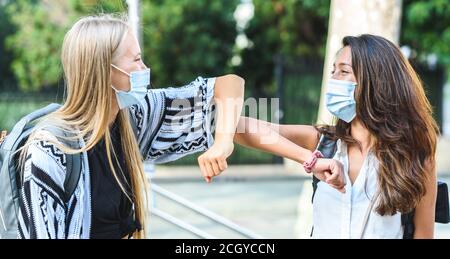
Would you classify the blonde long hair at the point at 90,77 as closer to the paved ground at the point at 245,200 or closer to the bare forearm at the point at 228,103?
the bare forearm at the point at 228,103

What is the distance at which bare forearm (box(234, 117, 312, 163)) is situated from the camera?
6.97 ft

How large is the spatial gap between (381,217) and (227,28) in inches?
536

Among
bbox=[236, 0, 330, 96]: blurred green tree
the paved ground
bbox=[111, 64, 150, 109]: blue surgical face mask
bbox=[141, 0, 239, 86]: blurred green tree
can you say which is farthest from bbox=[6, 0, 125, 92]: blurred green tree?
bbox=[111, 64, 150, 109]: blue surgical face mask

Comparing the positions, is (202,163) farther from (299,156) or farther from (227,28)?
(227,28)

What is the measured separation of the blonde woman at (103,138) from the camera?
5.78ft

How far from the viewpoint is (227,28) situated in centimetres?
1544

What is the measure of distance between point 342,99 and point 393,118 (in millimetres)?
168

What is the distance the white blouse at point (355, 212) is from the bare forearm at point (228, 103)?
0.35 metres

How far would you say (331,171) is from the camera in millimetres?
2033

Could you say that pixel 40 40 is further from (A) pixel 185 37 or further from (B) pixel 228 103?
(B) pixel 228 103

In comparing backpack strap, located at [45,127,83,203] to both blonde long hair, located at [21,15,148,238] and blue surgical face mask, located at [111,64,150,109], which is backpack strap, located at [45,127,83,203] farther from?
blue surgical face mask, located at [111,64,150,109]

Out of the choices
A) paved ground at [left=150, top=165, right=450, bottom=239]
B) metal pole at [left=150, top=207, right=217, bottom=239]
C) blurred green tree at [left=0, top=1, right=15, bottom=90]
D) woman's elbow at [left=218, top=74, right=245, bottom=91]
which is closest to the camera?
woman's elbow at [left=218, top=74, right=245, bottom=91]

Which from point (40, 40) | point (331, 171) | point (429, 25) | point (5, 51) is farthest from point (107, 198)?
point (5, 51)

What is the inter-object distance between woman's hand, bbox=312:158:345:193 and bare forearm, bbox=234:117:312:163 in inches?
3.3
